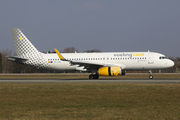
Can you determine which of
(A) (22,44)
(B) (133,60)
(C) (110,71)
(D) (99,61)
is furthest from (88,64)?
(A) (22,44)

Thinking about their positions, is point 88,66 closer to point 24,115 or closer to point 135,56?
point 135,56

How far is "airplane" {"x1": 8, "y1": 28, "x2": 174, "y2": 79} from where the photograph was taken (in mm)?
35472

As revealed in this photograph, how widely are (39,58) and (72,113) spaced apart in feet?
99.0

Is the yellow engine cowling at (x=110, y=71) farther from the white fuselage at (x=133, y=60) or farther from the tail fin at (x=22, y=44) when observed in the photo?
the tail fin at (x=22, y=44)

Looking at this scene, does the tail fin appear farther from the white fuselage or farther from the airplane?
the white fuselage

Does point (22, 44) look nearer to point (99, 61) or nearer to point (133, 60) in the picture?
point (99, 61)

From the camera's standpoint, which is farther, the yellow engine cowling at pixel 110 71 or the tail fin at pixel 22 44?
the tail fin at pixel 22 44

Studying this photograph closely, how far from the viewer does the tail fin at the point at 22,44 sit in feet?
133

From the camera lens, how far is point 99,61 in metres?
38.0

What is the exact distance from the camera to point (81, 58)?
128 feet

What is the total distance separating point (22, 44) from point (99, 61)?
13.1 metres

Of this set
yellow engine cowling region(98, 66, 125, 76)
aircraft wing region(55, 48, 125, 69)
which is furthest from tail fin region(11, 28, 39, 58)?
yellow engine cowling region(98, 66, 125, 76)

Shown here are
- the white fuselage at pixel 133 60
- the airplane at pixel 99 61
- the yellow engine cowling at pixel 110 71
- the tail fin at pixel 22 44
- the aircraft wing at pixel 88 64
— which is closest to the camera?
the yellow engine cowling at pixel 110 71

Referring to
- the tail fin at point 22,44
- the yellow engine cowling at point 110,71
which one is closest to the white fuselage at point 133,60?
the yellow engine cowling at point 110,71
